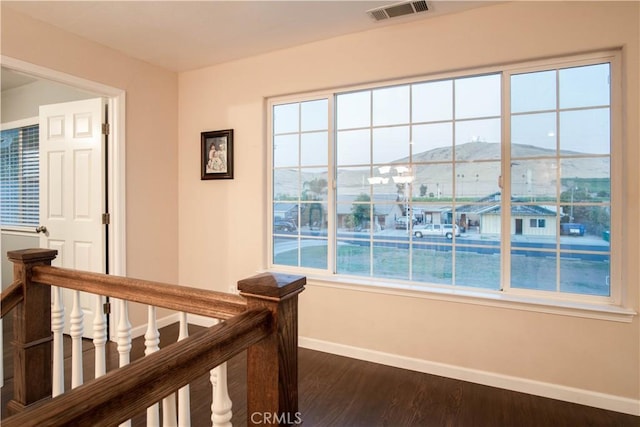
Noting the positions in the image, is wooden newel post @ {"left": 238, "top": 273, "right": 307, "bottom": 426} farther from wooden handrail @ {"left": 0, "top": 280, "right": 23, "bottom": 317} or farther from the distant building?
the distant building

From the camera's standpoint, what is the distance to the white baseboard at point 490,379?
6.65ft

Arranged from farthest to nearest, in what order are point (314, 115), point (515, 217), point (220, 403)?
1. point (314, 115)
2. point (515, 217)
3. point (220, 403)

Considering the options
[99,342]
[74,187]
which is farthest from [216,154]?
[99,342]

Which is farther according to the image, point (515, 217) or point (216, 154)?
point (216, 154)

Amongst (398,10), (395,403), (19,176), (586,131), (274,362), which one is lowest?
(395,403)

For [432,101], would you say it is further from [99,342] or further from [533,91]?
[99,342]

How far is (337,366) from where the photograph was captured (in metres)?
2.55

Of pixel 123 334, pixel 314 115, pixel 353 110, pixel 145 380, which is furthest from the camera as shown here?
pixel 314 115

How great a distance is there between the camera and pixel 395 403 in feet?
6.89

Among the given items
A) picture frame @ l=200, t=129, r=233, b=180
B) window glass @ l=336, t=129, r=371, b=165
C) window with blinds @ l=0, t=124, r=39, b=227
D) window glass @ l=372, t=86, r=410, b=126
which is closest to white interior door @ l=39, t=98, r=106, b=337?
window with blinds @ l=0, t=124, r=39, b=227

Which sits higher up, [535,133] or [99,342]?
[535,133]

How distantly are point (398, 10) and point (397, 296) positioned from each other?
204 cm

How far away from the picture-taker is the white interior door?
298 cm

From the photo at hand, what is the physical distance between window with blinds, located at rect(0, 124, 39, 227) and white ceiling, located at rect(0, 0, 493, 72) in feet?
5.71
